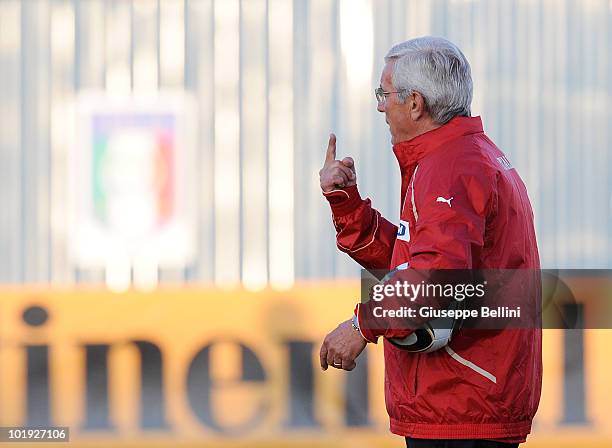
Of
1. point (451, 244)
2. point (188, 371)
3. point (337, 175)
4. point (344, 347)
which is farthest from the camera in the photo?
point (188, 371)

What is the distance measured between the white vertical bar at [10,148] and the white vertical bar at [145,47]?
42 centimetres

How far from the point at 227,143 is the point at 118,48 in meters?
0.49

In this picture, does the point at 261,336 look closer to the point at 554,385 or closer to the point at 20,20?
the point at 554,385

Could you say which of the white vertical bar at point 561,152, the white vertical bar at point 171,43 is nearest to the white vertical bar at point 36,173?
the white vertical bar at point 171,43

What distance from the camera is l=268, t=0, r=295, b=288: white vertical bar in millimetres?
4117

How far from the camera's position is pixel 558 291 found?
4.13 m

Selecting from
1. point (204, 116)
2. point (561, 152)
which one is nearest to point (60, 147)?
point (204, 116)

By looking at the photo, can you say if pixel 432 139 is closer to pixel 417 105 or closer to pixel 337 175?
pixel 417 105

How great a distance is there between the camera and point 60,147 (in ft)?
13.6

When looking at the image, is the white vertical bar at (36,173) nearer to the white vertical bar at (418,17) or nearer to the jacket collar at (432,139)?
the white vertical bar at (418,17)

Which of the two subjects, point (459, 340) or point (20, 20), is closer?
point (459, 340)

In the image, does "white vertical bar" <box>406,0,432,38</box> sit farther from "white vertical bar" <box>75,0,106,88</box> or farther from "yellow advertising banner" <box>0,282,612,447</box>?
"white vertical bar" <box>75,0,106,88</box>

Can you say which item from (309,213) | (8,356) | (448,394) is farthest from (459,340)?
(8,356)

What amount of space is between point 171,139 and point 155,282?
0.48m
